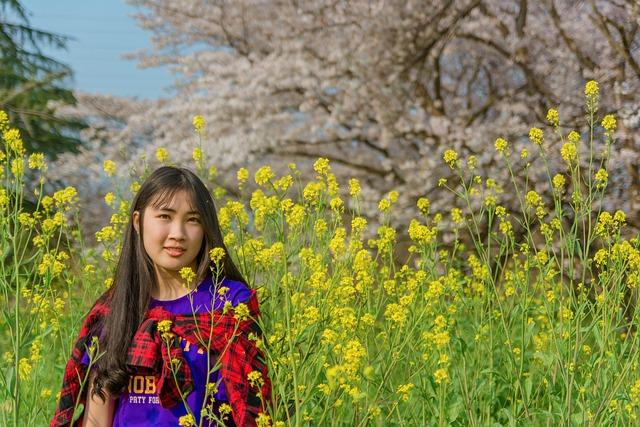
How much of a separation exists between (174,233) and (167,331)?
0.88 ft

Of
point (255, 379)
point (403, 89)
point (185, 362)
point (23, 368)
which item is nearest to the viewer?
point (255, 379)

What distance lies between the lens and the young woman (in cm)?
216

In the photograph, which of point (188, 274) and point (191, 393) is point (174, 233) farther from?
point (191, 393)

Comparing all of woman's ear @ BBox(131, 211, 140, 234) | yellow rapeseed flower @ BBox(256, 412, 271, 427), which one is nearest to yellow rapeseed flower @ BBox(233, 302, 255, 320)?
yellow rapeseed flower @ BBox(256, 412, 271, 427)

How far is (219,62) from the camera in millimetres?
8211

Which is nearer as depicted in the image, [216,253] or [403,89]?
[216,253]

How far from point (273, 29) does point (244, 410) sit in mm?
6412

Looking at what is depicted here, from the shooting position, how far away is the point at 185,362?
220 cm

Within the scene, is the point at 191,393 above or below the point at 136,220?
below

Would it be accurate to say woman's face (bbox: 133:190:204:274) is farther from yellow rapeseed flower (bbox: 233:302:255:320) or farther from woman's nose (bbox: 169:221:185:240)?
yellow rapeseed flower (bbox: 233:302:255:320)

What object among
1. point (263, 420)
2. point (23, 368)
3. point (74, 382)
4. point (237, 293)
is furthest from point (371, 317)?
point (23, 368)

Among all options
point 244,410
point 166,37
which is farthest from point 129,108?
point 244,410

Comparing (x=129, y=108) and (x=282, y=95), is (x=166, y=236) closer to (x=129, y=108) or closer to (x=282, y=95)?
(x=282, y=95)

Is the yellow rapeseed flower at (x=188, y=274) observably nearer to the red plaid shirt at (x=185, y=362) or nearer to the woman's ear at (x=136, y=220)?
the red plaid shirt at (x=185, y=362)
